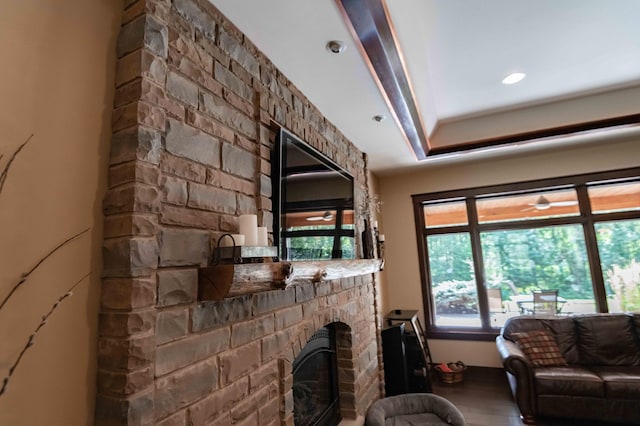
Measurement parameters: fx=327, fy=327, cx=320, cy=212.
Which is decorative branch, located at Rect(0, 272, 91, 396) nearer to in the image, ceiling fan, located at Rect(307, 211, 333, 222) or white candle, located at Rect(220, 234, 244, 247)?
white candle, located at Rect(220, 234, 244, 247)

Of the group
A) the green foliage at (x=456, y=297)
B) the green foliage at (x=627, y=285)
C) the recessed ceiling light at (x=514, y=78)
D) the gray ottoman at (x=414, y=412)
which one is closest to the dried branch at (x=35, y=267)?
the gray ottoman at (x=414, y=412)

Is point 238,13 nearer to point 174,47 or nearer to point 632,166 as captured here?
point 174,47

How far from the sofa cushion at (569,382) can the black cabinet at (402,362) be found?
1.11 m

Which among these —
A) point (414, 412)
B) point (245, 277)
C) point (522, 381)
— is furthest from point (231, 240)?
point (522, 381)

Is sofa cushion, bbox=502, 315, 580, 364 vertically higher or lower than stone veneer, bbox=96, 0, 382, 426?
lower

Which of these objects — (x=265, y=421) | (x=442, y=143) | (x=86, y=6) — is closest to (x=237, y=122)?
(x=86, y=6)

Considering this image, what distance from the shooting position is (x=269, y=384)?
1.67 m

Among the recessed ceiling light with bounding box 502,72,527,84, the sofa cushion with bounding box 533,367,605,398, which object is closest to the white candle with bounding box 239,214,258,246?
the recessed ceiling light with bounding box 502,72,527,84

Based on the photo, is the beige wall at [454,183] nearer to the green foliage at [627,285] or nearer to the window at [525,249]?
the window at [525,249]

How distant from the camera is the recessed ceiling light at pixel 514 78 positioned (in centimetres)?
283

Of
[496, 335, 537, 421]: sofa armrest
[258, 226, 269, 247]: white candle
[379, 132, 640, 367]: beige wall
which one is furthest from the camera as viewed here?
[379, 132, 640, 367]: beige wall

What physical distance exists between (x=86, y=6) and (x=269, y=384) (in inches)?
69.5

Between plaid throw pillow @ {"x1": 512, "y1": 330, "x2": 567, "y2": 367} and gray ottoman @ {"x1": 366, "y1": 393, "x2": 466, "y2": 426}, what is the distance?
49.1 inches

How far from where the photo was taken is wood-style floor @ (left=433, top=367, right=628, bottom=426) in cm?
317
